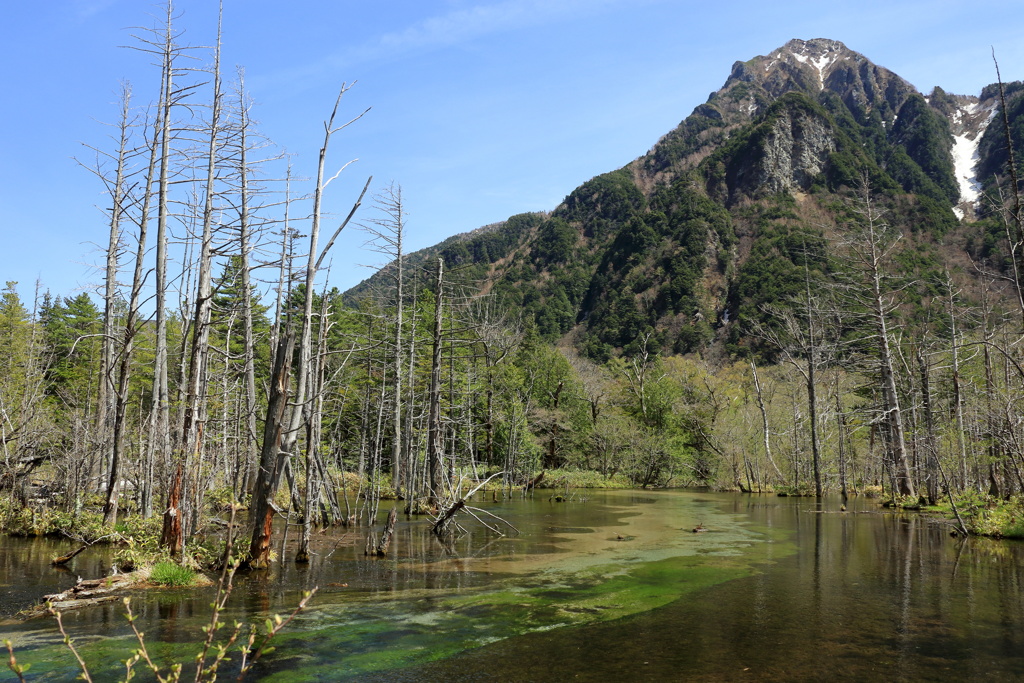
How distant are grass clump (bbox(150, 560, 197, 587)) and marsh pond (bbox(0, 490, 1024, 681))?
0.38 m

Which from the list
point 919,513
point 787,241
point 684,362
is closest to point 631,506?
point 919,513

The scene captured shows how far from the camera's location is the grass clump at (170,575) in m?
10.6

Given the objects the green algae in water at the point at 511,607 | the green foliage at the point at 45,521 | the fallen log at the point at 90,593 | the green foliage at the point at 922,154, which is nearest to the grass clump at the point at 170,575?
the fallen log at the point at 90,593

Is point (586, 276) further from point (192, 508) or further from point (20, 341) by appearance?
point (192, 508)

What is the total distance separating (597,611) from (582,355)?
7027 centimetres

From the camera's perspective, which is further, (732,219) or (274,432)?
(732,219)

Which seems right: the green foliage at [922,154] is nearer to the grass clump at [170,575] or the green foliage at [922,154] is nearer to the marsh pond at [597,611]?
the marsh pond at [597,611]

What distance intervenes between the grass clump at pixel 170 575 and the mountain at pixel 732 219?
48.8m

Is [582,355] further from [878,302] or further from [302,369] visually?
[302,369]

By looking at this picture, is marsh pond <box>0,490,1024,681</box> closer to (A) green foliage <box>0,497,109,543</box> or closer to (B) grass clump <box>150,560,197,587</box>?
(B) grass clump <box>150,560,197,587</box>

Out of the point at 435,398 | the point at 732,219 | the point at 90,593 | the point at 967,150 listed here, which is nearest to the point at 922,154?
the point at 967,150

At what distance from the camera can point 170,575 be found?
10688mm

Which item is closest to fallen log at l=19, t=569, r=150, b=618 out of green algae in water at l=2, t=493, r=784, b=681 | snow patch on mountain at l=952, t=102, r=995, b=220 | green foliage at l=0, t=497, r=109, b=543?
green algae in water at l=2, t=493, r=784, b=681

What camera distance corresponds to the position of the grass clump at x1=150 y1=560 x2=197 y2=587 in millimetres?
10633
